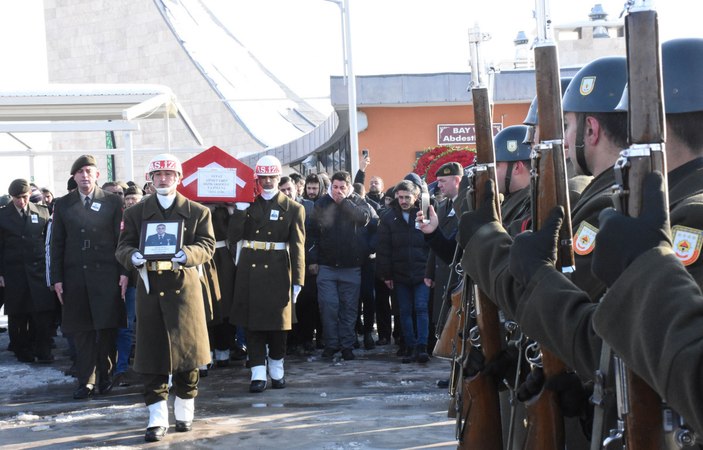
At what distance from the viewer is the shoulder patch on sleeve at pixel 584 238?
307 cm

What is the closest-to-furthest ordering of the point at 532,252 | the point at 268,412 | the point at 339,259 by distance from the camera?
the point at 532,252 < the point at 268,412 < the point at 339,259

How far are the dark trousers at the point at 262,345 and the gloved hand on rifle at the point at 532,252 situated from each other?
6.46 meters

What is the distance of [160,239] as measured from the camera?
7.59m

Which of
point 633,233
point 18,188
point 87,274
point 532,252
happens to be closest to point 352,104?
point 18,188

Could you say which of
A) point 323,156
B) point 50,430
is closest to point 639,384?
point 50,430

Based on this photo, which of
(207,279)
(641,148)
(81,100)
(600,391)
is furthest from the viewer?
(81,100)

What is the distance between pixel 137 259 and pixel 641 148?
5793mm

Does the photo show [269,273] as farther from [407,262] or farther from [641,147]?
[641,147]

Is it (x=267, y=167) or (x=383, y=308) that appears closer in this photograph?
(x=267, y=167)

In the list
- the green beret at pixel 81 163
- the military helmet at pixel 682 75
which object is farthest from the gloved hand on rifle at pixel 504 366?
the green beret at pixel 81 163

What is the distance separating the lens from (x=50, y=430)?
7.74 meters

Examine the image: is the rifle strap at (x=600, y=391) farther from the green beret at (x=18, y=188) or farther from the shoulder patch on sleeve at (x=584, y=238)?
the green beret at (x=18, y=188)

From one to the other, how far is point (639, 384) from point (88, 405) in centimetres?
731

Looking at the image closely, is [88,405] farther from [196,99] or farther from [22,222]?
[196,99]
